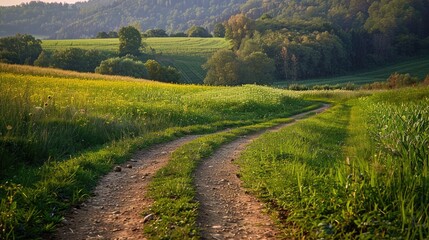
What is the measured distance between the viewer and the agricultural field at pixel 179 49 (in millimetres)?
102562

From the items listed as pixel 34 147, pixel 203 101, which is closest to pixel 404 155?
pixel 34 147

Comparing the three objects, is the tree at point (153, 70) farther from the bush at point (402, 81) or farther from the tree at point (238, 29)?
the tree at point (238, 29)

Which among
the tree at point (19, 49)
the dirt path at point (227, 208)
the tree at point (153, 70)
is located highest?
the tree at point (19, 49)

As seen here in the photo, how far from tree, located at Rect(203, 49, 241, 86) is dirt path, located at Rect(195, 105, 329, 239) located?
73.2m

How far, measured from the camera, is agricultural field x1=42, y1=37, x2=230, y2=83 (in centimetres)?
10256

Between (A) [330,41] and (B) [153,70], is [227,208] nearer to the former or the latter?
(B) [153,70]

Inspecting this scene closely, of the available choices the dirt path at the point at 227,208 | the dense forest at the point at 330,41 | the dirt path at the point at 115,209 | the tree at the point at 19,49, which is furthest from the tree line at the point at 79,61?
the dirt path at the point at 227,208

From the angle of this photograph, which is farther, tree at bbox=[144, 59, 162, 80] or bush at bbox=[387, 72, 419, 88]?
tree at bbox=[144, 59, 162, 80]

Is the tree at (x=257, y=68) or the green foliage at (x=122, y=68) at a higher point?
the green foliage at (x=122, y=68)

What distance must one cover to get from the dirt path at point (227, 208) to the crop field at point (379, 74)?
86843 mm

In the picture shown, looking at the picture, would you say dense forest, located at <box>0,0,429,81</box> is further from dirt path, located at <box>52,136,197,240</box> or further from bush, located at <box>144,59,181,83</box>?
dirt path, located at <box>52,136,197,240</box>

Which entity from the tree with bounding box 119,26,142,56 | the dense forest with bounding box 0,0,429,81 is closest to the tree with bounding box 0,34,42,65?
the tree with bounding box 119,26,142,56

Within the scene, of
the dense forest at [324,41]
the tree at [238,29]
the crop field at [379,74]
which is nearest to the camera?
the crop field at [379,74]

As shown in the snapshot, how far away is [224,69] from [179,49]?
4490 centimetres
